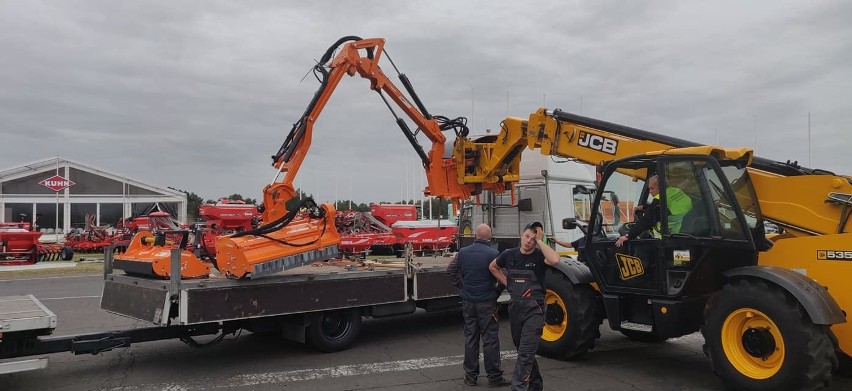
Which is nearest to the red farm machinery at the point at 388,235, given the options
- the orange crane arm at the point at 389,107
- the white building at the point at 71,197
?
the orange crane arm at the point at 389,107

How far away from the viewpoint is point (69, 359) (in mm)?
7445

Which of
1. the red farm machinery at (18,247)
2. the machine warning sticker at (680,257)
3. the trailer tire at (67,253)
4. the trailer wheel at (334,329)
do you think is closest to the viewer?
the machine warning sticker at (680,257)

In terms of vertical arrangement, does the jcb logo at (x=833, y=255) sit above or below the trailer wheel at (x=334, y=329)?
above

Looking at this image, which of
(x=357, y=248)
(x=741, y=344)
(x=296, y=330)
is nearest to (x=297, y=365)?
(x=296, y=330)

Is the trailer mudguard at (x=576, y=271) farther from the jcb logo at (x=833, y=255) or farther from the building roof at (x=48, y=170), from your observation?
the building roof at (x=48, y=170)

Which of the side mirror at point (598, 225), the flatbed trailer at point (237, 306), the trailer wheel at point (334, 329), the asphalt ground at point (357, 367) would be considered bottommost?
the asphalt ground at point (357, 367)

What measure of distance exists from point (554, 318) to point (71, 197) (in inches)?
1395

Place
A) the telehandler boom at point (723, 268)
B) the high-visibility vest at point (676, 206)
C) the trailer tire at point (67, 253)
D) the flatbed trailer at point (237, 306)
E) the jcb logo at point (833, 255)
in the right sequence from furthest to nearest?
the trailer tire at point (67, 253), the high-visibility vest at point (676, 206), the flatbed trailer at point (237, 306), the jcb logo at point (833, 255), the telehandler boom at point (723, 268)

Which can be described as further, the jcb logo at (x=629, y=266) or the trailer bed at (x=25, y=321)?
the jcb logo at (x=629, y=266)

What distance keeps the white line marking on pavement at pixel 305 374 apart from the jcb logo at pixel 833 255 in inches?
142

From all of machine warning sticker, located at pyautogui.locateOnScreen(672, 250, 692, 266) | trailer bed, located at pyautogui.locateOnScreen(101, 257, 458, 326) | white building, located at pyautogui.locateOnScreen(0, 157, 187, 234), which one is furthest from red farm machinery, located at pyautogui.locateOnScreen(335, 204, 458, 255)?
white building, located at pyautogui.locateOnScreen(0, 157, 187, 234)

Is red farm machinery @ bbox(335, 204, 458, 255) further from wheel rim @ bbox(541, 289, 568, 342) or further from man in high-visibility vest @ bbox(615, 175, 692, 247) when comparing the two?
man in high-visibility vest @ bbox(615, 175, 692, 247)

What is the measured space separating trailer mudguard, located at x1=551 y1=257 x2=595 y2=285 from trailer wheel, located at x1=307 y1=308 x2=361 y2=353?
2824mm

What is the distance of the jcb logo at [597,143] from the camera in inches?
301
